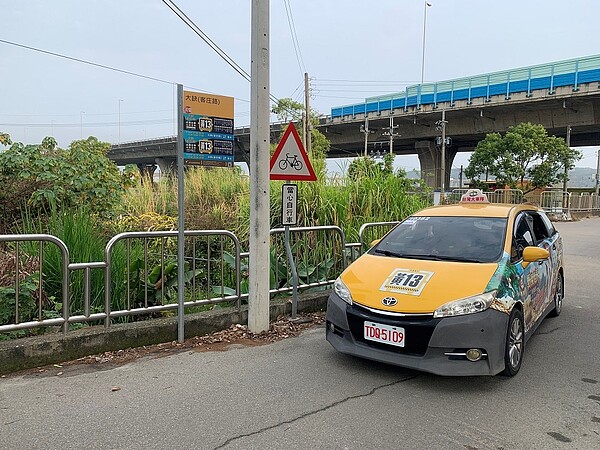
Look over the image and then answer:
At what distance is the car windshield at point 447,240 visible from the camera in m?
4.69

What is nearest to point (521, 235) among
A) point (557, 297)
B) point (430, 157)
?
point (557, 297)

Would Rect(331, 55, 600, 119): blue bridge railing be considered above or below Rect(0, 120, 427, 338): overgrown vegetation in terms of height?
above

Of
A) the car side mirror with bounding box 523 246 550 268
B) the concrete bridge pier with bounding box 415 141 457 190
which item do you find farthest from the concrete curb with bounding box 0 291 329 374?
the concrete bridge pier with bounding box 415 141 457 190

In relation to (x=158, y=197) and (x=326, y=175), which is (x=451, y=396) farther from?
(x=158, y=197)

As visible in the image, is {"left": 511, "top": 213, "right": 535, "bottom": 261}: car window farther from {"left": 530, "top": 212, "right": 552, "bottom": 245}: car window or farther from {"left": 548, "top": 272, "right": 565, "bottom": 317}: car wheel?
{"left": 548, "top": 272, "right": 565, "bottom": 317}: car wheel

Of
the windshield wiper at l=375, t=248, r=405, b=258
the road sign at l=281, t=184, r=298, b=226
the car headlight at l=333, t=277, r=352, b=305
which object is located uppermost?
the road sign at l=281, t=184, r=298, b=226

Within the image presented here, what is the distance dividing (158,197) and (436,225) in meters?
6.82

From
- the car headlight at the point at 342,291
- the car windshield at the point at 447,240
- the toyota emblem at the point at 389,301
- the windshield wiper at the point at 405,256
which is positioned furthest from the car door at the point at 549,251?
the car headlight at the point at 342,291

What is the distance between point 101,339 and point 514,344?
12.7ft

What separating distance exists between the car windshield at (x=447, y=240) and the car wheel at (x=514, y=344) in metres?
0.58

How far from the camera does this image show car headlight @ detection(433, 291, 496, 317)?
3.87m

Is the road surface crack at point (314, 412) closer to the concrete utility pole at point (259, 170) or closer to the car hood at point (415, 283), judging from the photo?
the car hood at point (415, 283)

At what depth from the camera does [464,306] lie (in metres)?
3.89

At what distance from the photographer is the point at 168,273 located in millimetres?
5609
